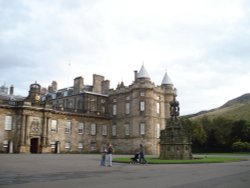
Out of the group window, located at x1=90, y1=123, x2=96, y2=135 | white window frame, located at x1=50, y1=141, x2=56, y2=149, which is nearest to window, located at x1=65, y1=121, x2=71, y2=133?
white window frame, located at x1=50, y1=141, x2=56, y2=149

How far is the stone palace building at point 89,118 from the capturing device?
A: 152 feet

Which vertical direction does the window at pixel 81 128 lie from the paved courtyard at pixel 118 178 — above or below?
above

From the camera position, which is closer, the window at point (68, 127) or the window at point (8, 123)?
the window at point (8, 123)

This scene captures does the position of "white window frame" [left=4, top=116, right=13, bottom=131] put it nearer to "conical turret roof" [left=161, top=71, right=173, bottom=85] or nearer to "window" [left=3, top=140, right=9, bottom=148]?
"window" [left=3, top=140, right=9, bottom=148]

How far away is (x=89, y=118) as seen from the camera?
56375 millimetres

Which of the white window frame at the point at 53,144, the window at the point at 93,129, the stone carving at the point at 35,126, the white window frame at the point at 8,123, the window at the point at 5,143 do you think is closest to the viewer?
the window at the point at 5,143

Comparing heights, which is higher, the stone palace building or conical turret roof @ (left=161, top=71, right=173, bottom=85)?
conical turret roof @ (left=161, top=71, right=173, bottom=85)

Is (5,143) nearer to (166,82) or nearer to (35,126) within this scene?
(35,126)

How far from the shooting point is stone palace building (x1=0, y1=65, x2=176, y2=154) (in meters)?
46.4

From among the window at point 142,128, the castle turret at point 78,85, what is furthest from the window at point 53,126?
the window at point 142,128

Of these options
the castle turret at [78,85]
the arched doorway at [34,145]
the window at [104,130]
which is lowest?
the arched doorway at [34,145]

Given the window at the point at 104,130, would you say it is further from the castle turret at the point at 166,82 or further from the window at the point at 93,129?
the castle turret at the point at 166,82

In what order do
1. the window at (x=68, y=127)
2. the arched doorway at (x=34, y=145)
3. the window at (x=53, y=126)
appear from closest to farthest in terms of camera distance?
the arched doorway at (x=34, y=145), the window at (x=53, y=126), the window at (x=68, y=127)

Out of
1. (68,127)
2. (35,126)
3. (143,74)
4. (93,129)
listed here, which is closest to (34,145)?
(35,126)
